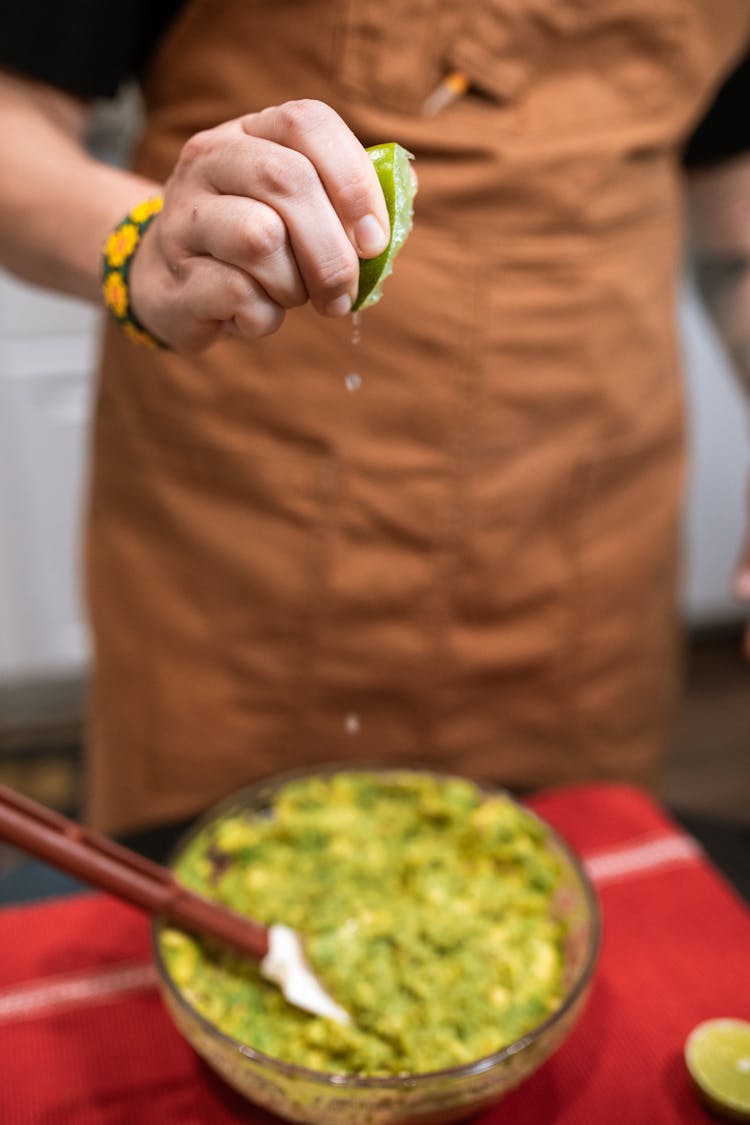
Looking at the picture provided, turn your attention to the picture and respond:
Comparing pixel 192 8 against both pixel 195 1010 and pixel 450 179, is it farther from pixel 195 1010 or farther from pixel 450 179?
pixel 195 1010

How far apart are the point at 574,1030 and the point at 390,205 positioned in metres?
0.57

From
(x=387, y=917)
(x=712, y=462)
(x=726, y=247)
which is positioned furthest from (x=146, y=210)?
(x=712, y=462)

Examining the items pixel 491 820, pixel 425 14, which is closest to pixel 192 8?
pixel 425 14

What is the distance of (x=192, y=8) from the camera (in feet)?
3.01

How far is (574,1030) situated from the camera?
0.76 m

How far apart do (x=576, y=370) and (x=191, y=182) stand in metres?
0.61

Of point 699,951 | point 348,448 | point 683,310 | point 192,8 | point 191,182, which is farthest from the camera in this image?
point 683,310

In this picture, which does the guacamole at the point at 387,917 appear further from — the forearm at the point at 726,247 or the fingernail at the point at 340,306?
the forearm at the point at 726,247

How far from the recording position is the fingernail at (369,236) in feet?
1.63

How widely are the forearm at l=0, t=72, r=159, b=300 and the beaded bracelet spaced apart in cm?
7

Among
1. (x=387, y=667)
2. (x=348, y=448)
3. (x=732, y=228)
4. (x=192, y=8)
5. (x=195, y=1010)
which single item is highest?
(x=192, y=8)

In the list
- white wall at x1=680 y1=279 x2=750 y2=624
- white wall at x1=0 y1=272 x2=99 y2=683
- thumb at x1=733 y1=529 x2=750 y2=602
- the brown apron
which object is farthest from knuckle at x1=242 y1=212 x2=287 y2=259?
white wall at x1=680 y1=279 x2=750 y2=624

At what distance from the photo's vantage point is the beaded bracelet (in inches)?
25.4

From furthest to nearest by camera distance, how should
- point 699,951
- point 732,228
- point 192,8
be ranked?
point 732,228 → point 192,8 → point 699,951
